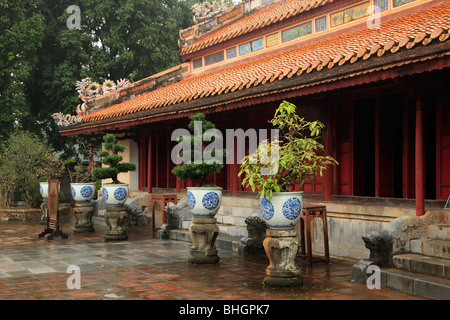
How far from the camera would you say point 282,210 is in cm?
652

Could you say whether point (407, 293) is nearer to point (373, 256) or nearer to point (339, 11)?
point (373, 256)

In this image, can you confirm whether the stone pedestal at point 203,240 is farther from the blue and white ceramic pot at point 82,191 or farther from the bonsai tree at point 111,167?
the blue and white ceramic pot at point 82,191

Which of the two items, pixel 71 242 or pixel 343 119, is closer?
pixel 343 119

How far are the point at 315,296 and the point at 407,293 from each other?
1.08 m

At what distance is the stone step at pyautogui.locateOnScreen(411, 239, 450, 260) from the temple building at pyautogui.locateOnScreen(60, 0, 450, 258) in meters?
0.65

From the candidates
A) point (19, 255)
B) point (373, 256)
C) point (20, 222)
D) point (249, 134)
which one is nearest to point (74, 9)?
point (20, 222)

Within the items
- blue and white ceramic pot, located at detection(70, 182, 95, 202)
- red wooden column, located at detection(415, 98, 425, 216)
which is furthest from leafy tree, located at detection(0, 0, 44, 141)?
red wooden column, located at detection(415, 98, 425, 216)

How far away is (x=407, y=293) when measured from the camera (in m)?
5.97

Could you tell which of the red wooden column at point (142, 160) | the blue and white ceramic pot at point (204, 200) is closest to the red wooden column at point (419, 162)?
the blue and white ceramic pot at point (204, 200)

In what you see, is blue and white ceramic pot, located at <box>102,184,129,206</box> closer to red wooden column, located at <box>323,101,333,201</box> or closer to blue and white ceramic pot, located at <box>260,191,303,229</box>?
red wooden column, located at <box>323,101,333,201</box>

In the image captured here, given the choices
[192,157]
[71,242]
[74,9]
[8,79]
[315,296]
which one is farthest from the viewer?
[74,9]

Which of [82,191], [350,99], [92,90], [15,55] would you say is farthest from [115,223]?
[15,55]

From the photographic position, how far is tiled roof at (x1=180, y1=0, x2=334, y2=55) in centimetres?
1247

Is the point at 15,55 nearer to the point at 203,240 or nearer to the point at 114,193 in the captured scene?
the point at 114,193
